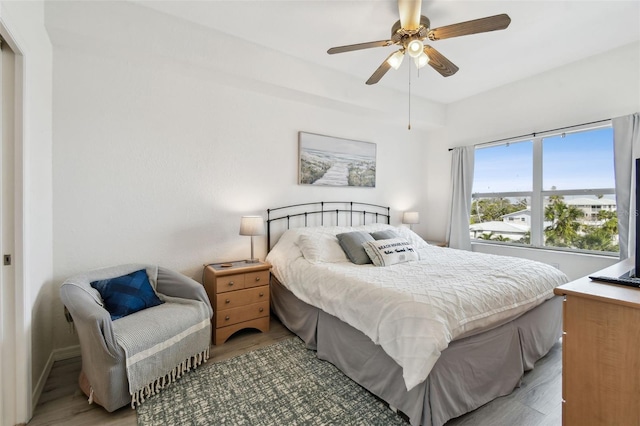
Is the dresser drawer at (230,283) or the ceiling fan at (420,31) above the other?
the ceiling fan at (420,31)

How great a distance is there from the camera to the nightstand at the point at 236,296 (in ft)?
8.25

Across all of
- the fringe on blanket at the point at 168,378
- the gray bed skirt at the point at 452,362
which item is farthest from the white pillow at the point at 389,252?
the fringe on blanket at the point at 168,378

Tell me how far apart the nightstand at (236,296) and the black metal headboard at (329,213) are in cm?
62

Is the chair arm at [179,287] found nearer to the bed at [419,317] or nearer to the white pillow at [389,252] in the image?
the bed at [419,317]

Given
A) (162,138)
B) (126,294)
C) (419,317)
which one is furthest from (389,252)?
(162,138)

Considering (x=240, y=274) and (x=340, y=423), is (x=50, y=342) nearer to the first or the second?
(x=240, y=274)

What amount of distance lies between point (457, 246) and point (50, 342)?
15.5ft

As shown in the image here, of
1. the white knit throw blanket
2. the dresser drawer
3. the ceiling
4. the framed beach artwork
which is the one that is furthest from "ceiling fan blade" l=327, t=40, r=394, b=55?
the white knit throw blanket

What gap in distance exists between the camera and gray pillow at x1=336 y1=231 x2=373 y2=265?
2746 mm

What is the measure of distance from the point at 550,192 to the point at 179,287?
4331mm

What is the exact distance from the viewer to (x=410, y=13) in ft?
6.27

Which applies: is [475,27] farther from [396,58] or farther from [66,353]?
[66,353]

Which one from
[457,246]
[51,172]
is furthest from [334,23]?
[457,246]

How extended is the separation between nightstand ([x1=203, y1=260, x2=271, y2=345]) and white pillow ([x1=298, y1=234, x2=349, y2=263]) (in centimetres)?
42
